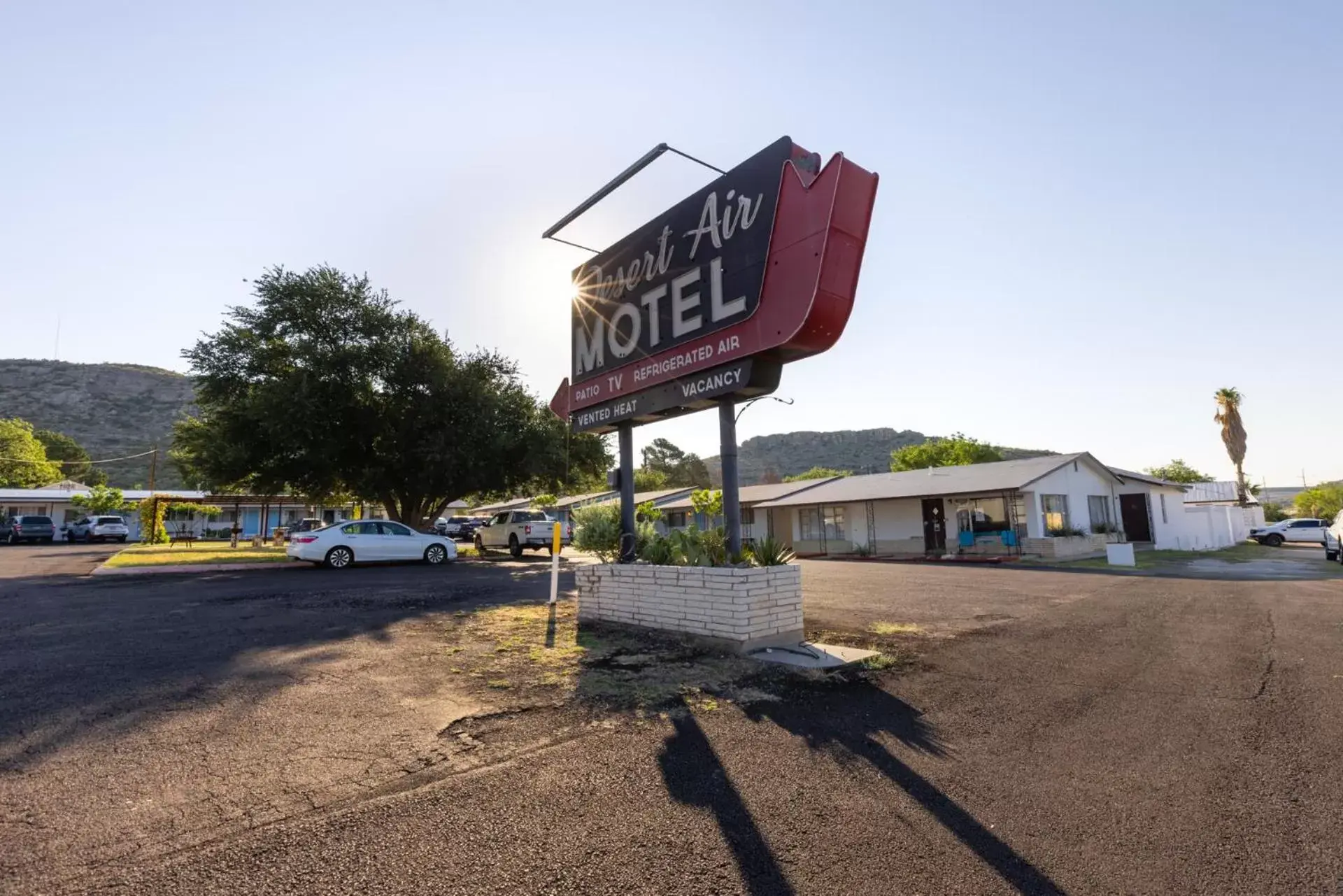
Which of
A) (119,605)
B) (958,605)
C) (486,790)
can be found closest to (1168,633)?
(958,605)

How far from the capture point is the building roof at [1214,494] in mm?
50719

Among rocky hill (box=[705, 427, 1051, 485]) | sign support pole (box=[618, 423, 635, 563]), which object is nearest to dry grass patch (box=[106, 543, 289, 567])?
sign support pole (box=[618, 423, 635, 563])

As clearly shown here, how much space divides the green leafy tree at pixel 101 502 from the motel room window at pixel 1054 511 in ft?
192

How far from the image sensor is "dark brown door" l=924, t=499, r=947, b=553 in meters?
30.0

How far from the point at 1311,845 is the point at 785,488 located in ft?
119

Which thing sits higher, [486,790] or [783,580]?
[783,580]

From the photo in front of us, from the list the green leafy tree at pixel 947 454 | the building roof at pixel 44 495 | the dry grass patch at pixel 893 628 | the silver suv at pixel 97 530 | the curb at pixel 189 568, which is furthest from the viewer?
the green leafy tree at pixel 947 454

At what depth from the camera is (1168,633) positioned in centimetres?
858

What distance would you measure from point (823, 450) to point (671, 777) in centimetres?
15169

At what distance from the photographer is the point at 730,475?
800cm

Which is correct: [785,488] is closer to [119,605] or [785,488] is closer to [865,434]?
[119,605]

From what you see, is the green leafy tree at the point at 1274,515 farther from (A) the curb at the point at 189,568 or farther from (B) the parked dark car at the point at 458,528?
(A) the curb at the point at 189,568

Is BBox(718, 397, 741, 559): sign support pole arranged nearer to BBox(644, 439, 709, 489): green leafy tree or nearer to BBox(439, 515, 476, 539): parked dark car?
BBox(439, 515, 476, 539): parked dark car

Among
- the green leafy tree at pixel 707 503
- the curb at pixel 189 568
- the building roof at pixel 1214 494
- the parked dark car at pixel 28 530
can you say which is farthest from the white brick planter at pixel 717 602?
the building roof at pixel 1214 494
